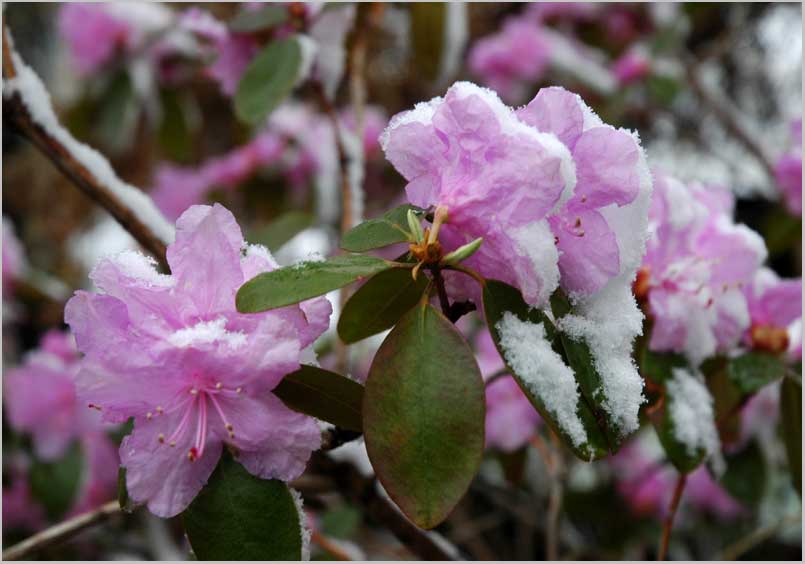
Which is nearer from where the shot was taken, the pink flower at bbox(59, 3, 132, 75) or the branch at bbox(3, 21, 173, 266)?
the branch at bbox(3, 21, 173, 266)

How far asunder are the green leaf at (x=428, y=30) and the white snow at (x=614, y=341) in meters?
1.02

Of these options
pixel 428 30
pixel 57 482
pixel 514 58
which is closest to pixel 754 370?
pixel 428 30

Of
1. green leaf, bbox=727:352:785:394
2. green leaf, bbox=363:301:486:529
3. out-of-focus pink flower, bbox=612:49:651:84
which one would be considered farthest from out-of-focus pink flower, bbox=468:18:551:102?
green leaf, bbox=363:301:486:529

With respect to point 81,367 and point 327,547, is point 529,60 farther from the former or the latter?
point 81,367

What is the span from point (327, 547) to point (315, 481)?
96 mm

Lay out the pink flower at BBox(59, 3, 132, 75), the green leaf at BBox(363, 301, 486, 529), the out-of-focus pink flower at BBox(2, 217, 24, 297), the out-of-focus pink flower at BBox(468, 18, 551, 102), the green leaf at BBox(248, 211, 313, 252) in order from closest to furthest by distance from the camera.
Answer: the green leaf at BBox(363, 301, 486, 529) < the green leaf at BBox(248, 211, 313, 252) < the pink flower at BBox(59, 3, 132, 75) < the out-of-focus pink flower at BBox(2, 217, 24, 297) < the out-of-focus pink flower at BBox(468, 18, 551, 102)

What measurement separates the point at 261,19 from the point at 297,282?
27.6 inches

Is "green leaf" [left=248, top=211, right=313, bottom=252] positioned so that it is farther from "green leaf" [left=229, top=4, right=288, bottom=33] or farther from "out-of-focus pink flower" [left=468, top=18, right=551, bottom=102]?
"out-of-focus pink flower" [left=468, top=18, right=551, bottom=102]

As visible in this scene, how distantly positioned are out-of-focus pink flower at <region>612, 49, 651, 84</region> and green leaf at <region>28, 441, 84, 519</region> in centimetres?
150

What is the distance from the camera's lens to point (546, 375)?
50 centimetres

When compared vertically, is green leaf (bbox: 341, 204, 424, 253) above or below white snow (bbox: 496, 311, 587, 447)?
above

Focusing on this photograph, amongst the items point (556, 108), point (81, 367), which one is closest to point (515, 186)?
point (556, 108)

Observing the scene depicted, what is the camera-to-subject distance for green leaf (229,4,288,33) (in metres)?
1.07

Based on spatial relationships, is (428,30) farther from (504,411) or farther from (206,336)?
(206,336)
